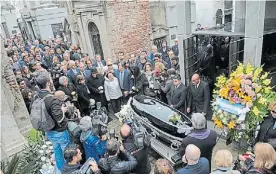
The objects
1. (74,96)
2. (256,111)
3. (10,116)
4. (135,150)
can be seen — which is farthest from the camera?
(74,96)

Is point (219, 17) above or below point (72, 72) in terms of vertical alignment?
above

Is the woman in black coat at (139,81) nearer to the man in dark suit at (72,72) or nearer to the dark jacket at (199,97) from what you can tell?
the dark jacket at (199,97)

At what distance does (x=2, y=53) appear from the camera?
236 inches

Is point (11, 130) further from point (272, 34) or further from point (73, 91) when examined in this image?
point (272, 34)

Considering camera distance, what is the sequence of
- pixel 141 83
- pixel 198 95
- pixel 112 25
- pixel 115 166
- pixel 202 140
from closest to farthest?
1. pixel 115 166
2. pixel 202 140
3. pixel 198 95
4. pixel 141 83
5. pixel 112 25

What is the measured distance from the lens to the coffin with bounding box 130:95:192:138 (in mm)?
4540

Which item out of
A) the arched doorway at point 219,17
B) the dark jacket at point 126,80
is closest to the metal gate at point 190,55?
the dark jacket at point 126,80

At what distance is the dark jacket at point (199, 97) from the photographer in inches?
214

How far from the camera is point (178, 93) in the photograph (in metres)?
5.67

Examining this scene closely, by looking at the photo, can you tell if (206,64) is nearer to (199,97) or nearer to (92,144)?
(199,97)

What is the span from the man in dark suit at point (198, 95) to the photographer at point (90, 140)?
2411 mm

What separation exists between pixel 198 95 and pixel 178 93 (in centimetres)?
46

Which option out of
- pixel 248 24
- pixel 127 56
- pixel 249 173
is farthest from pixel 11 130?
pixel 127 56

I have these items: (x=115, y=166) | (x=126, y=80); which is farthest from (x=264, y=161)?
(x=126, y=80)
